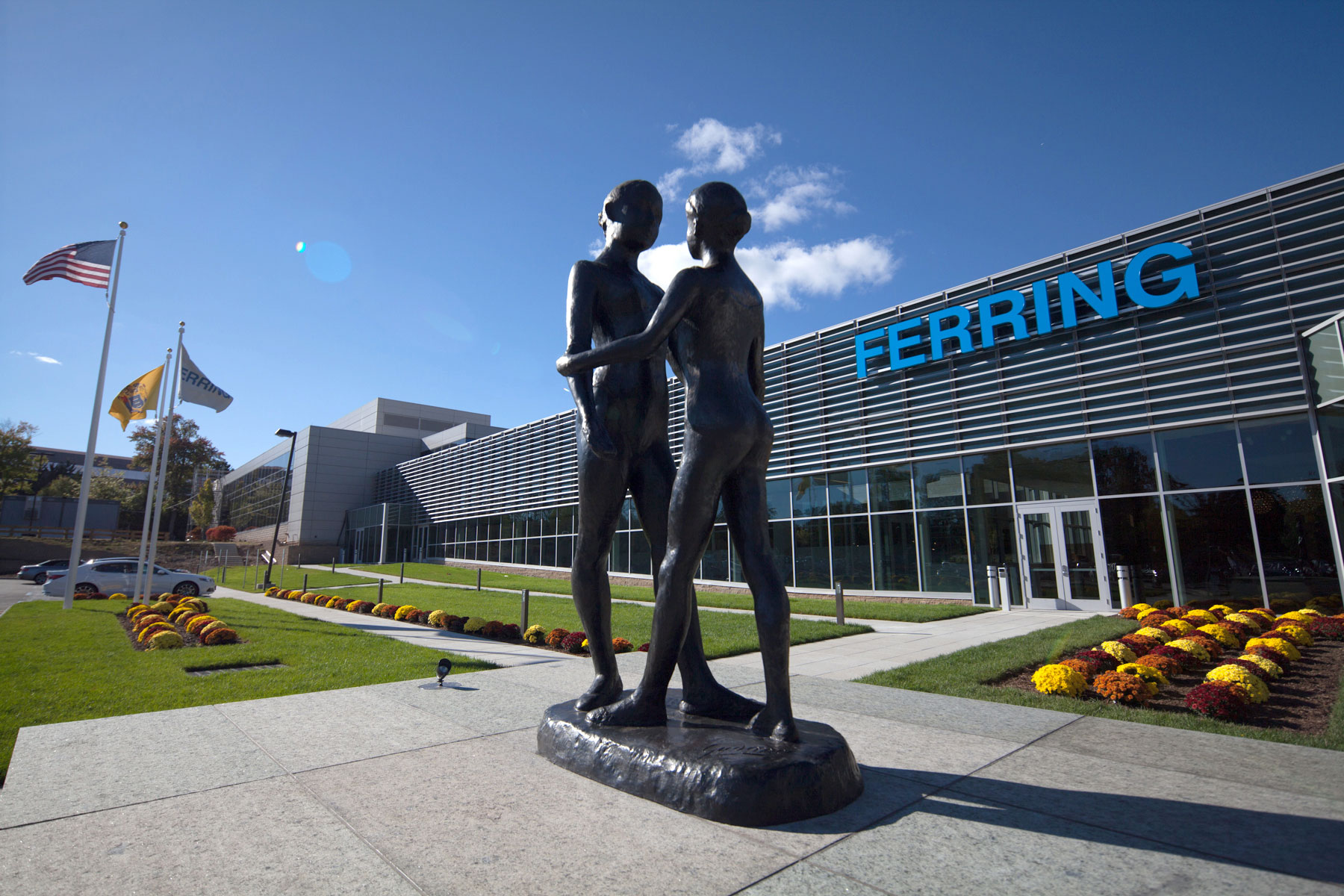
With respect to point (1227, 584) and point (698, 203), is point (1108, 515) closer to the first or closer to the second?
point (1227, 584)

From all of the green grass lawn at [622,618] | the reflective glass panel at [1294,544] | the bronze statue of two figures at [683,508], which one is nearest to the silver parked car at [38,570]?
the green grass lawn at [622,618]

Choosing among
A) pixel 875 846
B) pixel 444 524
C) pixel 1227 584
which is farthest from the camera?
pixel 444 524

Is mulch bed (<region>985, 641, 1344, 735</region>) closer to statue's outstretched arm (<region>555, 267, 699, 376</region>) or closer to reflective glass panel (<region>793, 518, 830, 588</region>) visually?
statue's outstretched arm (<region>555, 267, 699, 376</region>)

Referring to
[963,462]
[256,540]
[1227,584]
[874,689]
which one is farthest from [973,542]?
[256,540]

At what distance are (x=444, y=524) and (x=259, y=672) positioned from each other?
3407 cm

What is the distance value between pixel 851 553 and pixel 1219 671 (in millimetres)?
13049

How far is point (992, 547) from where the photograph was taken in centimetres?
1633

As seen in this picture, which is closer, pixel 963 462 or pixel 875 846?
pixel 875 846

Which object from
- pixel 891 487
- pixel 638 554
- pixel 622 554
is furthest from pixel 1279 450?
pixel 622 554

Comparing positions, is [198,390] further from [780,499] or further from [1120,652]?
[1120,652]

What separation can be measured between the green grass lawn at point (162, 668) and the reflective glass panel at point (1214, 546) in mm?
13490

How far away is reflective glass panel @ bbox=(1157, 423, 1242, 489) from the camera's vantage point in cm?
1289

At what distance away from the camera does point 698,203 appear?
3580 mm

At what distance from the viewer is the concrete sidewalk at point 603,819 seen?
2.22 meters
